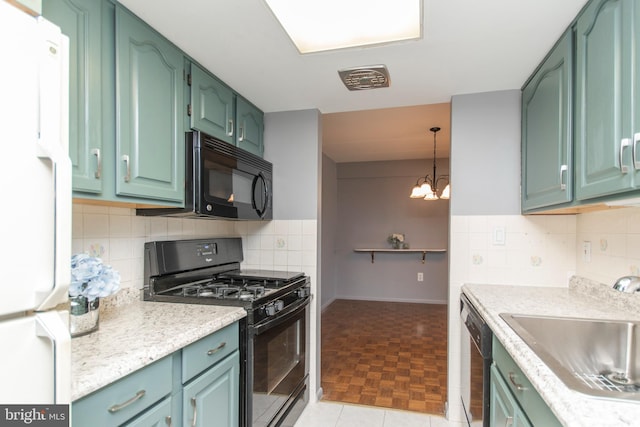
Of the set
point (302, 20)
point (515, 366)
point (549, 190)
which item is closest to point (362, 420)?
point (515, 366)

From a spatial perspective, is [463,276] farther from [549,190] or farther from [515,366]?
[515,366]

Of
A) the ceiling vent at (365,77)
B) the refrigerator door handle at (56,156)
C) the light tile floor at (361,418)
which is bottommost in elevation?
the light tile floor at (361,418)

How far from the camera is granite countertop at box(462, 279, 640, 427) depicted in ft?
2.32

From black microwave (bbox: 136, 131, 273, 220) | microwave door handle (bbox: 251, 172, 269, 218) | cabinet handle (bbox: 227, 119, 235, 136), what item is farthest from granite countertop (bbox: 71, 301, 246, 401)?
cabinet handle (bbox: 227, 119, 235, 136)

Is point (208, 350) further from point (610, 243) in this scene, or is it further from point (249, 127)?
point (610, 243)

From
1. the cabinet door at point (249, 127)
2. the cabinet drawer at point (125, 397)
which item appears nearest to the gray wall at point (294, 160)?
the cabinet door at point (249, 127)

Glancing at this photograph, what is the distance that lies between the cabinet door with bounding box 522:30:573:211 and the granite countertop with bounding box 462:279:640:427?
1.55 feet

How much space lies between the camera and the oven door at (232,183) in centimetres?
174

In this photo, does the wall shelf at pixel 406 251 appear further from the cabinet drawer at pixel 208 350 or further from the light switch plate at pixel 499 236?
the cabinet drawer at pixel 208 350

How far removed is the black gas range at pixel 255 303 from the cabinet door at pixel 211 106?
0.65m

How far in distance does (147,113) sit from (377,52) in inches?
42.0

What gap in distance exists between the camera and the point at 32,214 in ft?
1.98

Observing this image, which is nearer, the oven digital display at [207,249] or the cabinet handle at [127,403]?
the cabinet handle at [127,403]

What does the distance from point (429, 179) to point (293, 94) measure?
358 cm
